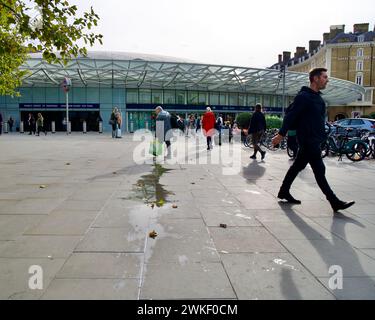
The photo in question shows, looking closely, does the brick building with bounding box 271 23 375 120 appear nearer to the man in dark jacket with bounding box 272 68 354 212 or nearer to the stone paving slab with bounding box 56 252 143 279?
the man in dark jacket with bounding box 272 68 354 212

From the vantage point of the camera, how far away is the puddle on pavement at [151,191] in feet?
18.5

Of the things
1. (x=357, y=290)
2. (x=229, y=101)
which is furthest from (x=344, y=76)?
(x=357, y=290)

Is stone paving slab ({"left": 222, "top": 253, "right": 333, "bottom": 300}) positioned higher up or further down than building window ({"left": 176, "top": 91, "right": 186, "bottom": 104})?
further down

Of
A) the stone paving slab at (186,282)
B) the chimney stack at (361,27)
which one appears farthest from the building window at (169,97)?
the stone paving slab at (186,282)

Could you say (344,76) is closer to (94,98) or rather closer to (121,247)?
(94,98)

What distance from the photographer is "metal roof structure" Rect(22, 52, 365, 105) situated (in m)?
36.4

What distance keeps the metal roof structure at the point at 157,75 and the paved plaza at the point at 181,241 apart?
30818mm

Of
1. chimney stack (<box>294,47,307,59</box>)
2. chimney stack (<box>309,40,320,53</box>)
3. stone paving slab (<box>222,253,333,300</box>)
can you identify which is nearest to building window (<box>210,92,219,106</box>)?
chimney stack (<box>309,40,320,53</box>)

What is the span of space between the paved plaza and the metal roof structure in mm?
30818

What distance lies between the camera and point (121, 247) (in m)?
3.60

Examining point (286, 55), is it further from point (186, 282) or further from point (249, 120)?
point (186, 282)

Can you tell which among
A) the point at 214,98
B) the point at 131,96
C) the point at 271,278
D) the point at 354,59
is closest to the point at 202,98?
the point at 214,98

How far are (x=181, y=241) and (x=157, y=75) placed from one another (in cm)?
3858
